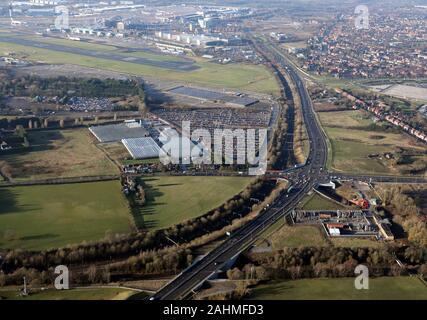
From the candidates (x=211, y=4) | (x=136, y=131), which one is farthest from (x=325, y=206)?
(x=211, y=4)

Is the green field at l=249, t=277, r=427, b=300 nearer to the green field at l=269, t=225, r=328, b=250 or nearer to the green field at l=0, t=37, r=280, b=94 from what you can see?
the green field at l=269, t=225, r=328, b=250

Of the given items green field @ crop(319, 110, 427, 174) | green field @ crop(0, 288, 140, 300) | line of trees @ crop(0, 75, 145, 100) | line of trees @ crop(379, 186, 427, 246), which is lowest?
green field @ crop(0, 288, 140, 300)

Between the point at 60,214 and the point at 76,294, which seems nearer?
the point at 76,294

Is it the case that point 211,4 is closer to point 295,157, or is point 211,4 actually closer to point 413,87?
point 413,87

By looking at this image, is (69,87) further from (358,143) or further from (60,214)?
(358,143)

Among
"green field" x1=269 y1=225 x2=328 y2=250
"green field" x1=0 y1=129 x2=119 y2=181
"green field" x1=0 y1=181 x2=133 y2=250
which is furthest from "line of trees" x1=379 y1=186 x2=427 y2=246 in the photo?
"green field" x1=0 y1=129 x2=119 y2=181

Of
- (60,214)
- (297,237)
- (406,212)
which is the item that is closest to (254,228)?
(297,237)

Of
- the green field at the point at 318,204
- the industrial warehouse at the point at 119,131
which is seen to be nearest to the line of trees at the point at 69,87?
the industrial warehouse at the point at 119,131
